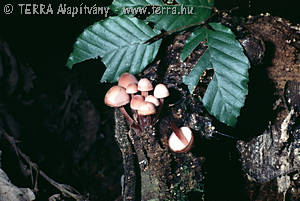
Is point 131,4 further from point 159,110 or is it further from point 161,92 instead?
point 159,110

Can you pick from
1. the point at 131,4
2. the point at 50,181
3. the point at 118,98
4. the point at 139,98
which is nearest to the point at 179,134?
the point at 139,98

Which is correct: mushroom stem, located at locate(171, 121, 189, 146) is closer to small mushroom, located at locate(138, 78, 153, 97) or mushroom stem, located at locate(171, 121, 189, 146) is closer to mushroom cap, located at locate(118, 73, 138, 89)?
small mushroom, located at locate(138, 78, 153, 97)

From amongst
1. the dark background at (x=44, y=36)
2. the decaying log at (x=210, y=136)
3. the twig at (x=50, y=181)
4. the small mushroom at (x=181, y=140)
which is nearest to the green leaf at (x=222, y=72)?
the decaying log at (x=210, y=136)

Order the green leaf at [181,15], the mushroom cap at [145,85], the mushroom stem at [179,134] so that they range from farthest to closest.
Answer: the green leaf at [181,15] < the mushroom cap at [145,85] < the mushroom stem at [179,134]

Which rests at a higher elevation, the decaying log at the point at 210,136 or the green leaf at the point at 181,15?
the green leaf at the point at 181,15

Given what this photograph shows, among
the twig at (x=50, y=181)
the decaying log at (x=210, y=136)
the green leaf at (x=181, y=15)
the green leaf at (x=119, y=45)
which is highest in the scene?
the green leaf at (x=181, y=15)

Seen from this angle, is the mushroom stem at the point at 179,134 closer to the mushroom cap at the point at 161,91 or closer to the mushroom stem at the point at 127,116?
the mushroom cap at the point at 161,91
